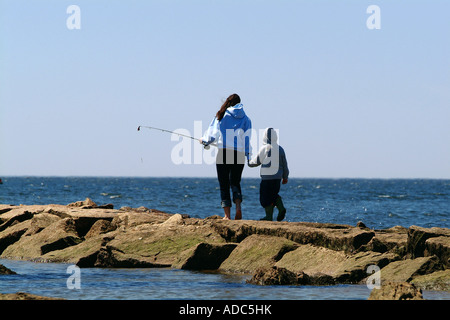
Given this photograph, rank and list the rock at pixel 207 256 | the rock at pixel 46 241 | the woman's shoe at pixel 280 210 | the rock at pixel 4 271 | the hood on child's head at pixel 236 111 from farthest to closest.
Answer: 1. the rock at pixel 46 241
2. the woman's shoe at pixel 280 210
3. the hood on child's head at pixel 236 111
4. the rock at pixel 207 256
5. the rock at pixel 4 271

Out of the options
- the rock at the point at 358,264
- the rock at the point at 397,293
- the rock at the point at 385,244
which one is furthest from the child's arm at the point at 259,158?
the rock at the point at 397,293

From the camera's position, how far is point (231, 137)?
9539 mm

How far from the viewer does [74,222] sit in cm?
1109

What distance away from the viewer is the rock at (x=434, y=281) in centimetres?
668

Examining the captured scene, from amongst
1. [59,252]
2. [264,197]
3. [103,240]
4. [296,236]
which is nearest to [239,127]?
[264,197]

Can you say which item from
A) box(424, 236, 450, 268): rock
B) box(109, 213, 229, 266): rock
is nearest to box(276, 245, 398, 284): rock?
box(424, 236, 450, 268): rock

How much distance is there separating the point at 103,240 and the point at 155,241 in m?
0.89

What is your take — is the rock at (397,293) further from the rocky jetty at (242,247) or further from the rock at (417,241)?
the rock at (417,241)

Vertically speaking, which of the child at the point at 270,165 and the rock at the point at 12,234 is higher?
the child at the point at 270,165

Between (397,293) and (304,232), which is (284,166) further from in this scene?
(397,293)

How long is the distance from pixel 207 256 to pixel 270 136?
6.65 ft

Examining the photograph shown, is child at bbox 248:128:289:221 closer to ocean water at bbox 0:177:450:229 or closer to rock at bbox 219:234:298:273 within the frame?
rock at bbox 219:234:298:273

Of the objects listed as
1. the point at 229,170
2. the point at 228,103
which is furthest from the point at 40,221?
the point at 228,103
